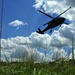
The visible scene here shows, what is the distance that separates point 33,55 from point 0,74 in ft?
8.44

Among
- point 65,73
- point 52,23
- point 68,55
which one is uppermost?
point 52,23

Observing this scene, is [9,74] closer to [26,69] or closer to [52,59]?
[26,69]

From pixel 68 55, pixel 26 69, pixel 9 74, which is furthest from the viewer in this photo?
pixel 68 55

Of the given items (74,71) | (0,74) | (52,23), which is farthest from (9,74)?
(52,23)

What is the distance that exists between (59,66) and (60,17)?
20742 millimetres

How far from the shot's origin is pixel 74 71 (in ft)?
17.1

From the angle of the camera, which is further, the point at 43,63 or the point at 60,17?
the point at 60,17

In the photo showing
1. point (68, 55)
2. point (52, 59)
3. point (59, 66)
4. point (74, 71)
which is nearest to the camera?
point (74, 71)

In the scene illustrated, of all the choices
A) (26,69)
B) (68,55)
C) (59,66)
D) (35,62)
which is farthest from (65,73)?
(35,62)

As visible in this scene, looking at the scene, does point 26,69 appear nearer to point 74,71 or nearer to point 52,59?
point 74,71

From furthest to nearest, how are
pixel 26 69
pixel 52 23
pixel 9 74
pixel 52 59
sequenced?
pixel 52 23, pixel 52 59, pixel 26 69, pixel 9 74

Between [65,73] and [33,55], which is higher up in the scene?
[33,55]

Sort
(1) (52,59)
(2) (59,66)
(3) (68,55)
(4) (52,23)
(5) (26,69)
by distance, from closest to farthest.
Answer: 1. (5) (26,69)
2. (2) (59,66)
3. (3) (68,55)
4. (1) (52,59)
5. (4) (52,23)

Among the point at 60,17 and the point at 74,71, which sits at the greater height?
the point at 60,17
